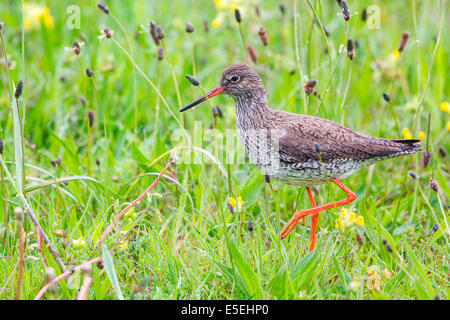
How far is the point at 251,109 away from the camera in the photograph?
4652mm

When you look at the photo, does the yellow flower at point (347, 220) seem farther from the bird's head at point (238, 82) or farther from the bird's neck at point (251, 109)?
the bird's head at point (238, 82)

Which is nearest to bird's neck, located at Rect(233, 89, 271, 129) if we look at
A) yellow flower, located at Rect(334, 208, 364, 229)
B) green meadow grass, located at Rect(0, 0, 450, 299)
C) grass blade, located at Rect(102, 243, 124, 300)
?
green meadow grass, located at Rect(0, 0, 450, 299)

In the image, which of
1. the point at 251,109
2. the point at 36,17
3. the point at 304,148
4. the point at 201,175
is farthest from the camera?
the point at 36,17

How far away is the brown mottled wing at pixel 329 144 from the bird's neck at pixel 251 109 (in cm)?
23

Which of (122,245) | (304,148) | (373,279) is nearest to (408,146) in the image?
(304,148)

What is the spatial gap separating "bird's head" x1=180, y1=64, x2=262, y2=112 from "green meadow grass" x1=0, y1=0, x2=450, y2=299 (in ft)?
0.82

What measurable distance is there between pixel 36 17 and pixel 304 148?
4.22 metres

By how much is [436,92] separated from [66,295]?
4.61m

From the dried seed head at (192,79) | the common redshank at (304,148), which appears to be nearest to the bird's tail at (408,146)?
the common redshank at (304,148)

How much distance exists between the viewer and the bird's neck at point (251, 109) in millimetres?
4594

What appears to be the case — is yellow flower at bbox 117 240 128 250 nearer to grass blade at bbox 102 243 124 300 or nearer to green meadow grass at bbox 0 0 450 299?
green meadow grass at bbox 0 0 450 299

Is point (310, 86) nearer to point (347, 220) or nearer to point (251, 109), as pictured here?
point (251, 109)
